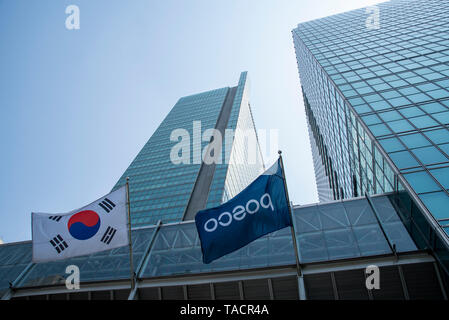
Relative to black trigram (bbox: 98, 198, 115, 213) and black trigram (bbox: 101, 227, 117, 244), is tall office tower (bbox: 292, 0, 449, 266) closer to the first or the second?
black trigram (bbox: 101, 227, 117, 244)

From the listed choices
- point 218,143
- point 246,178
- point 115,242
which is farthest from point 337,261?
point 246,178

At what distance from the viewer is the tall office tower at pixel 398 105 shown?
54.9 ft

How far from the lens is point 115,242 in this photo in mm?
13594

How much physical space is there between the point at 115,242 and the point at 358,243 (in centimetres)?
1105

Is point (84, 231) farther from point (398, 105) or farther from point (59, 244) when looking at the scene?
point (398, 105)

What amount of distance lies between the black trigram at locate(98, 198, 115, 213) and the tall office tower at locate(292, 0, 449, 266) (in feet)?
44.6

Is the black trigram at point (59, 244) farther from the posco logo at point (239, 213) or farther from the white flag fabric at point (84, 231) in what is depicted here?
the posco logo at point (239, 213)

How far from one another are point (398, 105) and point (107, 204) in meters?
24.0

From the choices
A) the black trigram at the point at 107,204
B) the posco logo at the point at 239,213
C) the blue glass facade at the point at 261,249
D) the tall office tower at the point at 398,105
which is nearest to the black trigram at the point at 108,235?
the black trigram at the point at 107,204

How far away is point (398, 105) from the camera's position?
87.5 ft

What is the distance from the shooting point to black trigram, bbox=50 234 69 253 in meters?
13.8

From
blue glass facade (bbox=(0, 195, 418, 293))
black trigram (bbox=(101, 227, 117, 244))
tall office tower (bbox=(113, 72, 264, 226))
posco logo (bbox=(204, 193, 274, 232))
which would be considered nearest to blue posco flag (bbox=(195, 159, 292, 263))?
posco logo (bbox=(204, 193, 274, 232))

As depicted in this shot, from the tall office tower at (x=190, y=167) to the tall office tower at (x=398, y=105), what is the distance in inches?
1923
